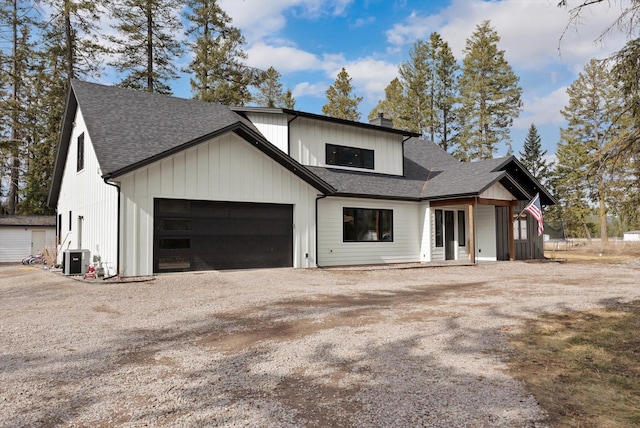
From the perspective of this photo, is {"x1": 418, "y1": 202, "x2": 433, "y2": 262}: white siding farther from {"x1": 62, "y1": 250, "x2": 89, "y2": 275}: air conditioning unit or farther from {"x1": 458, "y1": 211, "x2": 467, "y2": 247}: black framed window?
{"x1": 62, "y1": 250, "x2": 89, "y2": 275}: air conditioning unit

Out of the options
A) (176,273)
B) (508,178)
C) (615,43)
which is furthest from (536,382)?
(508,178)

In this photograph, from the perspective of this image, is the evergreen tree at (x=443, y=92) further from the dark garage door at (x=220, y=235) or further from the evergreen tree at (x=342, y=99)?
the dark garage door at (x=220, y=235)

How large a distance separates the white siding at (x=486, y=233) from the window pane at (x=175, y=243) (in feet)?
42.5

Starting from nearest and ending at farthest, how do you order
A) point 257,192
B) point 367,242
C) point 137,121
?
point 257,192 < point 137,121 < point 367,242

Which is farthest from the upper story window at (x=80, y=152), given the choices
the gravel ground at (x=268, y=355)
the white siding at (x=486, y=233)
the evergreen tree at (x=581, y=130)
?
the evergreen tree at (x=581, y=130)

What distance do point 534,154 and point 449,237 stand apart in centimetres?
4571

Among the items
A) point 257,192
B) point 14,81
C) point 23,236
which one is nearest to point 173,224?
point 257,192

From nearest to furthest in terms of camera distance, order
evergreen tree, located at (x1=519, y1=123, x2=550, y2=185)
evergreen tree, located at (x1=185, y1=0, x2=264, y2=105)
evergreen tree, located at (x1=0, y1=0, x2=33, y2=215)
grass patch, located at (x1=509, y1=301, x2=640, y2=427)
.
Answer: grass patch, located at (x1=509, y1=301, x2=640, y2=427), evergreen tree, located at (x1=0, y1=0, x2=33, y2=215), evergreen tree, located at (x1=185, y1=0, x2=264, y2=105), evergreen tree, located at (x1=519, y1=123, x2=550, y2=185)

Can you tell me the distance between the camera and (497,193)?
1705cm

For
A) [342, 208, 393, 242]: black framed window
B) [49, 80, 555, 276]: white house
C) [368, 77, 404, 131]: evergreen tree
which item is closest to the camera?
[49, 80, 555, 276]: white house

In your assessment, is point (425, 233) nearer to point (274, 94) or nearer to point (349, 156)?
point (349, 156)

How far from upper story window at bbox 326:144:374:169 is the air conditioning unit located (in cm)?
920

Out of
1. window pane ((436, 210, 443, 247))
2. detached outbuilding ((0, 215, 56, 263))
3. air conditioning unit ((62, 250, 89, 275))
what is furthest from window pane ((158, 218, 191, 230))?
detached outbuilding ((0, 215, 56, 263))

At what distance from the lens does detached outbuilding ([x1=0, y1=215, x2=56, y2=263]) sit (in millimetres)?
23953
